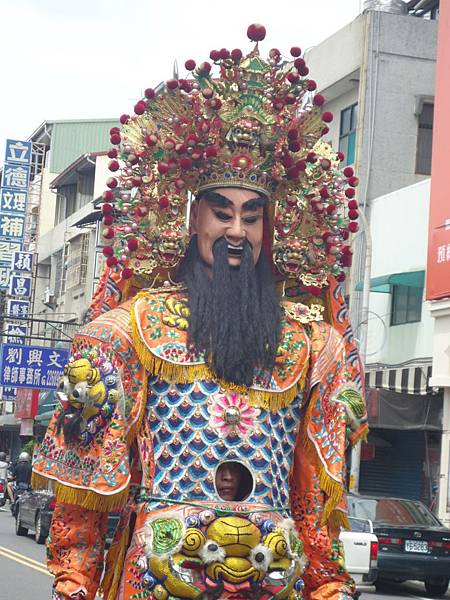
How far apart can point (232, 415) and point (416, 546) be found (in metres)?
14.7

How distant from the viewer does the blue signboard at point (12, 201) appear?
4297cm

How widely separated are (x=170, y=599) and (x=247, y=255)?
1.19 metres

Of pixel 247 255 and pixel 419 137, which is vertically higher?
pixel 419 137

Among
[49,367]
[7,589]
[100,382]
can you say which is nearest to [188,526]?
[100,382]

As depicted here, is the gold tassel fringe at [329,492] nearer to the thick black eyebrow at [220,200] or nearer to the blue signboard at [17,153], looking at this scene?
the thick black eyebrow at [220,200]

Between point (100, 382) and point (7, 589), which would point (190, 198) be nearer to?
point (100, 382)

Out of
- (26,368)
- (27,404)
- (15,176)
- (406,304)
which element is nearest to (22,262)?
(15,176)

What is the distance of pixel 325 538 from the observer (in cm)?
435

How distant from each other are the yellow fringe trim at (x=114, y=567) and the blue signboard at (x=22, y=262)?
39188mm

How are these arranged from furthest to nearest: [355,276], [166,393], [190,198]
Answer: [355,276] → [190,198] → [166,393]

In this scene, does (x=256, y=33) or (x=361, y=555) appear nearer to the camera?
(x=256, y=33)

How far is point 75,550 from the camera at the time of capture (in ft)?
13.7

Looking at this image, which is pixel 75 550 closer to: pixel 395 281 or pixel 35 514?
pixel 35 514

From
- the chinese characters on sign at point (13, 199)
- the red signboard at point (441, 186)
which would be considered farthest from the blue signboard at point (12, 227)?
the red signboard at point (441, 186)
